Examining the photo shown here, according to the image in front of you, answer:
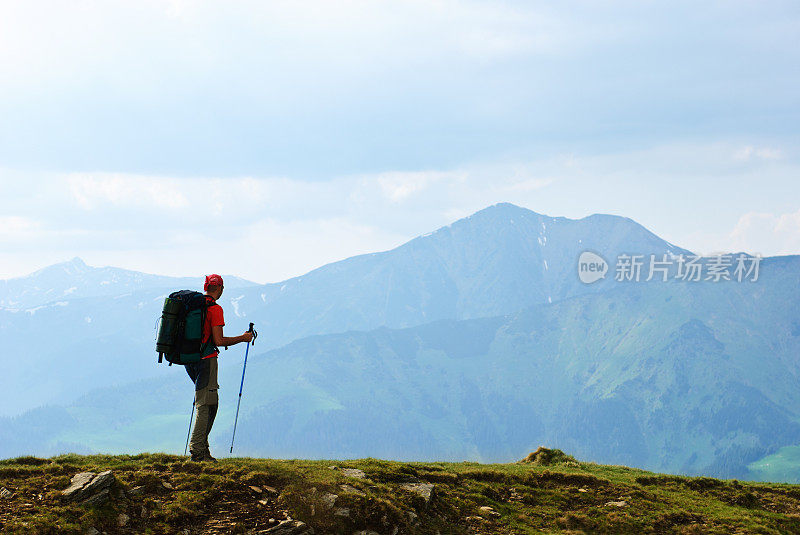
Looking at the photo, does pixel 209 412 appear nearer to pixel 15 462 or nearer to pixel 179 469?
pixel 179 469

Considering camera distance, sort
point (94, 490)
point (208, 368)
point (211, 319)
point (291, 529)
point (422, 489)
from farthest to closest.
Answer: point (422, 489) < point (208, 368) < point (211, 319) < point (94, 490) < point (291, 529)

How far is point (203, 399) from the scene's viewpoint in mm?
20375

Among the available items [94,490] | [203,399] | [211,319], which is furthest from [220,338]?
[94,490]

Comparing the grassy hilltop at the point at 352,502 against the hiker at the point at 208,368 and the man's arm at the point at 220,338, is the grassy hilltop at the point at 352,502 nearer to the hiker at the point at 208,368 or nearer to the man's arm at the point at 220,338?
the hiker at the point at 208,368

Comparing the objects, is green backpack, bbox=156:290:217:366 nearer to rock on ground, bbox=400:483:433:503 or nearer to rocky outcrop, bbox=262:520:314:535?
rocky outcrop, bbox=262:520:314:535

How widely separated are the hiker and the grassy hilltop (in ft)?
2.68

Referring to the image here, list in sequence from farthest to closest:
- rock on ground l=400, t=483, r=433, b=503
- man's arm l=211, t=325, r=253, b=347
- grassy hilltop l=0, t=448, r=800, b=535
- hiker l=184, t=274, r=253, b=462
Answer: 1. rock on ground l=400, t=483, r=433, b=503
2. hiker l=184, t=274, r=253, b=462
3. man's arm l=211, t=325, r=253, b=347
4. grassy hilltop l=0, t=448, r=800, b=535

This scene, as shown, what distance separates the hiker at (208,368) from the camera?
1994cm

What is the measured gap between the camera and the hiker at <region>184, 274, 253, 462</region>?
19938mm

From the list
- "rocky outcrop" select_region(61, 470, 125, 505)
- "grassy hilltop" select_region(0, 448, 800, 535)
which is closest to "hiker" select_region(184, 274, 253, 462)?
"grassy hilltop" select_region(0, 448, 800, 535)

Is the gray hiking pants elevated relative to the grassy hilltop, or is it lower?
elevated

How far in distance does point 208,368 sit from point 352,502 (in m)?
5.95

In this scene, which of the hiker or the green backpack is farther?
the hiker

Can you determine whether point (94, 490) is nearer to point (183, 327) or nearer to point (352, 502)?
point (183, 327)
